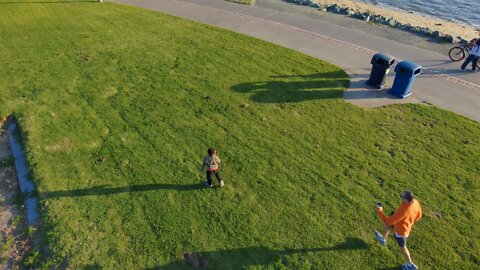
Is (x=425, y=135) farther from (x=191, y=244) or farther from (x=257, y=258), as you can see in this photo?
(x=191, y=244)

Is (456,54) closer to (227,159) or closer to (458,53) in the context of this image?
(458,53)

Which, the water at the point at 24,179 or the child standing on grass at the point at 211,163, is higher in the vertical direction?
the child standing on grass at the point at 211,163

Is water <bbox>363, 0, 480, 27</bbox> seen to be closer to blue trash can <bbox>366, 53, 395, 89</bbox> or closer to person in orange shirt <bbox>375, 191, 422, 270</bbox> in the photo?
blue trash can <bbox>366, 53, 395, 89</bbox>

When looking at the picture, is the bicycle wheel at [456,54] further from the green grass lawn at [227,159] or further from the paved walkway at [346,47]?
the green grass lawn at [227,159]

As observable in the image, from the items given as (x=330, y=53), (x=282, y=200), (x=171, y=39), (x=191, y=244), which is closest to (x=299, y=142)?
(x=282, y=200)

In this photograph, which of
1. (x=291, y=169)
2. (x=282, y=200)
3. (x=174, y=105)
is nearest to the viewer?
(x=282, y=200)

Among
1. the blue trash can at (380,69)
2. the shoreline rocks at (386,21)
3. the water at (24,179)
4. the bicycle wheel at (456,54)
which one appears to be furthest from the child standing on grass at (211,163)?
the shoreline rocks at (386,21)
